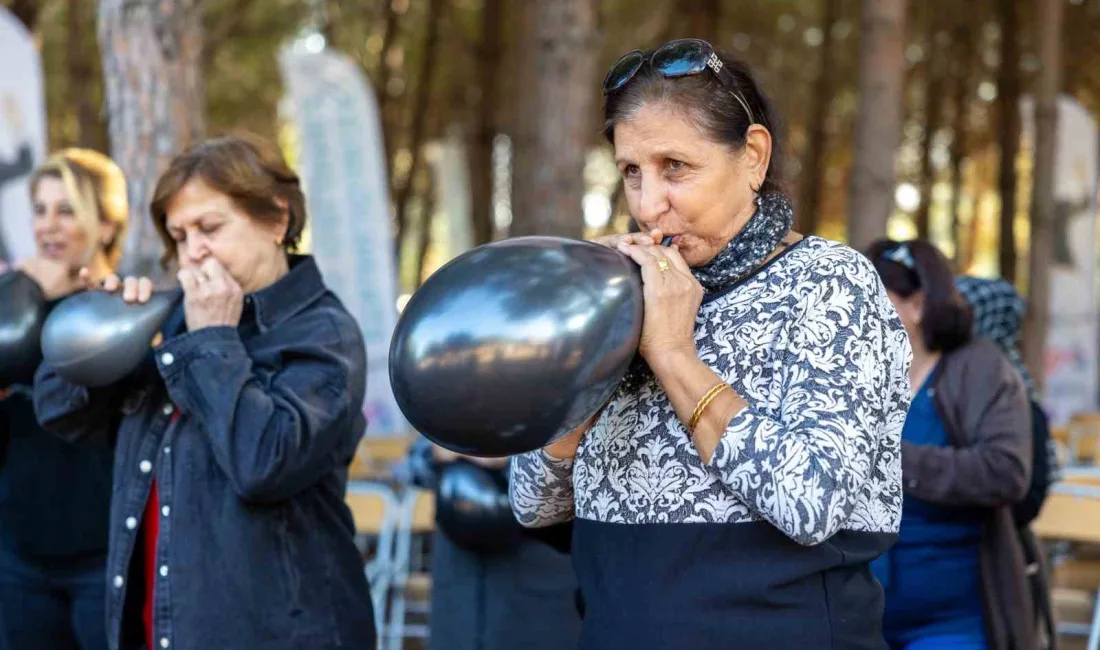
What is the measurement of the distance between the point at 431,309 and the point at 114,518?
4.48 ft

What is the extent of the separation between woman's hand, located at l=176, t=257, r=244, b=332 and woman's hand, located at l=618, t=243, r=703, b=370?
3.68ft

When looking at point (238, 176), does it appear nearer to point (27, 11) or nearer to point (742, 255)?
point (742, 255)

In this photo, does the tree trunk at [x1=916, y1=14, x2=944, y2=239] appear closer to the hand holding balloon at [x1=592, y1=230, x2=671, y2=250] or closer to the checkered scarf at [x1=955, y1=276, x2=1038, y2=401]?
the checkered scarf at [x1=955, y1=276, x2=1038, y2=401]

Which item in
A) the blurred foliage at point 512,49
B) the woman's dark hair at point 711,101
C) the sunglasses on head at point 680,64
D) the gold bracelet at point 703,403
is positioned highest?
the blurred foliage at point 512,49

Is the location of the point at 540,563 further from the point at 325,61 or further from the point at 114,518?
the point at 325,61

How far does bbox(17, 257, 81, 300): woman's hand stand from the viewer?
3.48m

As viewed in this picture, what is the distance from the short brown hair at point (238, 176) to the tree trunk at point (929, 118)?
14.4 metres

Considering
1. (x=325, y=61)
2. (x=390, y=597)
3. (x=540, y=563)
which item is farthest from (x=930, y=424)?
(x=325, y=61)

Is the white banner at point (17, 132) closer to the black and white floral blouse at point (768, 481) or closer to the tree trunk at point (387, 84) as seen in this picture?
the black and white floral blouse at point (768, 481)

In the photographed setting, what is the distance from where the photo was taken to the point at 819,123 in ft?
46.4

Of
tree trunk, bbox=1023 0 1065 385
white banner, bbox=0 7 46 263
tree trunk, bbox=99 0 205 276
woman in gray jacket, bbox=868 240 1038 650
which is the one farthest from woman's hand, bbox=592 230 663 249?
tree trunk, bbox=1023 0 1065 385

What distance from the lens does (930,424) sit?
12.0 feet

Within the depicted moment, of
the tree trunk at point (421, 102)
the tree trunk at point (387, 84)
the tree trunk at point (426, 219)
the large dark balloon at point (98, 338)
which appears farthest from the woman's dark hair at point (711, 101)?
the tree trunk at point (426, 219)

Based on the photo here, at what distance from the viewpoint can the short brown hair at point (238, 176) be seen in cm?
277
